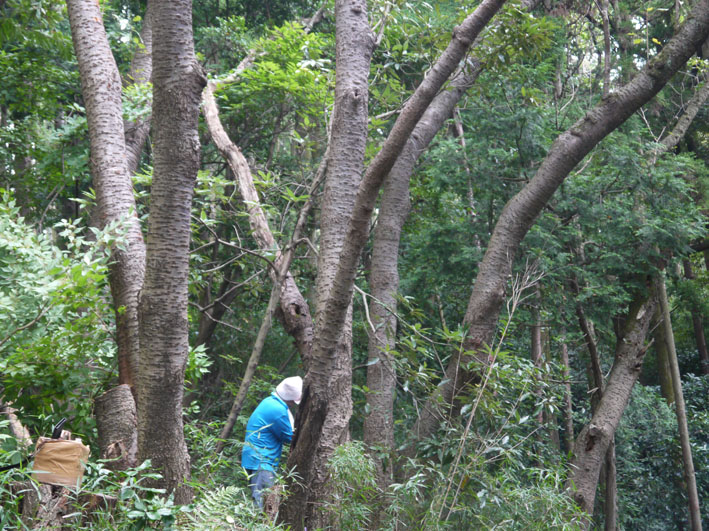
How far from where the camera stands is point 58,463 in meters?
2.65

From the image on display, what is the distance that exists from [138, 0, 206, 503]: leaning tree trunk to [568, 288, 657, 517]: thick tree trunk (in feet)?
16.5

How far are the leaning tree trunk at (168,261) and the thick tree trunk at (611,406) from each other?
198 inches

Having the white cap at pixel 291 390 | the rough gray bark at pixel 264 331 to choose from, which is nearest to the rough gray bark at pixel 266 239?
the rough gray bark at pixel 264 331

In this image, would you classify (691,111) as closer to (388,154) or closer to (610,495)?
(610,495)

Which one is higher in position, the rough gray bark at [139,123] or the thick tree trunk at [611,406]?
the rough gray bark at [139,123]

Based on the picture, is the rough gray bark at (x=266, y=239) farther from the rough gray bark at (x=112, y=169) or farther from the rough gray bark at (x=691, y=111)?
the rough gray bark at (x=691, y=111)

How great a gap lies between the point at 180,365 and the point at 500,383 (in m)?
2.32

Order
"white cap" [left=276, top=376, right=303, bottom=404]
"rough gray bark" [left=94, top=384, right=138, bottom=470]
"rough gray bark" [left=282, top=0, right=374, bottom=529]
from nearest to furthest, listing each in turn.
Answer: "rough gray bark" [left=94, top=384, right=138, bottom=470], "rough gray bark" [left=282, top=0, right=374, bottom=529], "white cap" [left=276, top=376, right=303, bottom=404]

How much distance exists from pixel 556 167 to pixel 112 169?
136 inches

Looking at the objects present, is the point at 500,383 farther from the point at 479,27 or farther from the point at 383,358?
the point at 479,27

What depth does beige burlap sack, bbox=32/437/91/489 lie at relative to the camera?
2.64 metres

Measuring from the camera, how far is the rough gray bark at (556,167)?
5.03m

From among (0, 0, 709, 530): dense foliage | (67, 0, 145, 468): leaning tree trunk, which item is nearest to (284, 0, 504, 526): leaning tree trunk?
(0, 0, 709, 530): dense foliage

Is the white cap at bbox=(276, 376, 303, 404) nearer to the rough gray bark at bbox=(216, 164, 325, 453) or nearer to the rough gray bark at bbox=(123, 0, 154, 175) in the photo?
the rough gray bark at bbox=(216, 164, 325, 453)
